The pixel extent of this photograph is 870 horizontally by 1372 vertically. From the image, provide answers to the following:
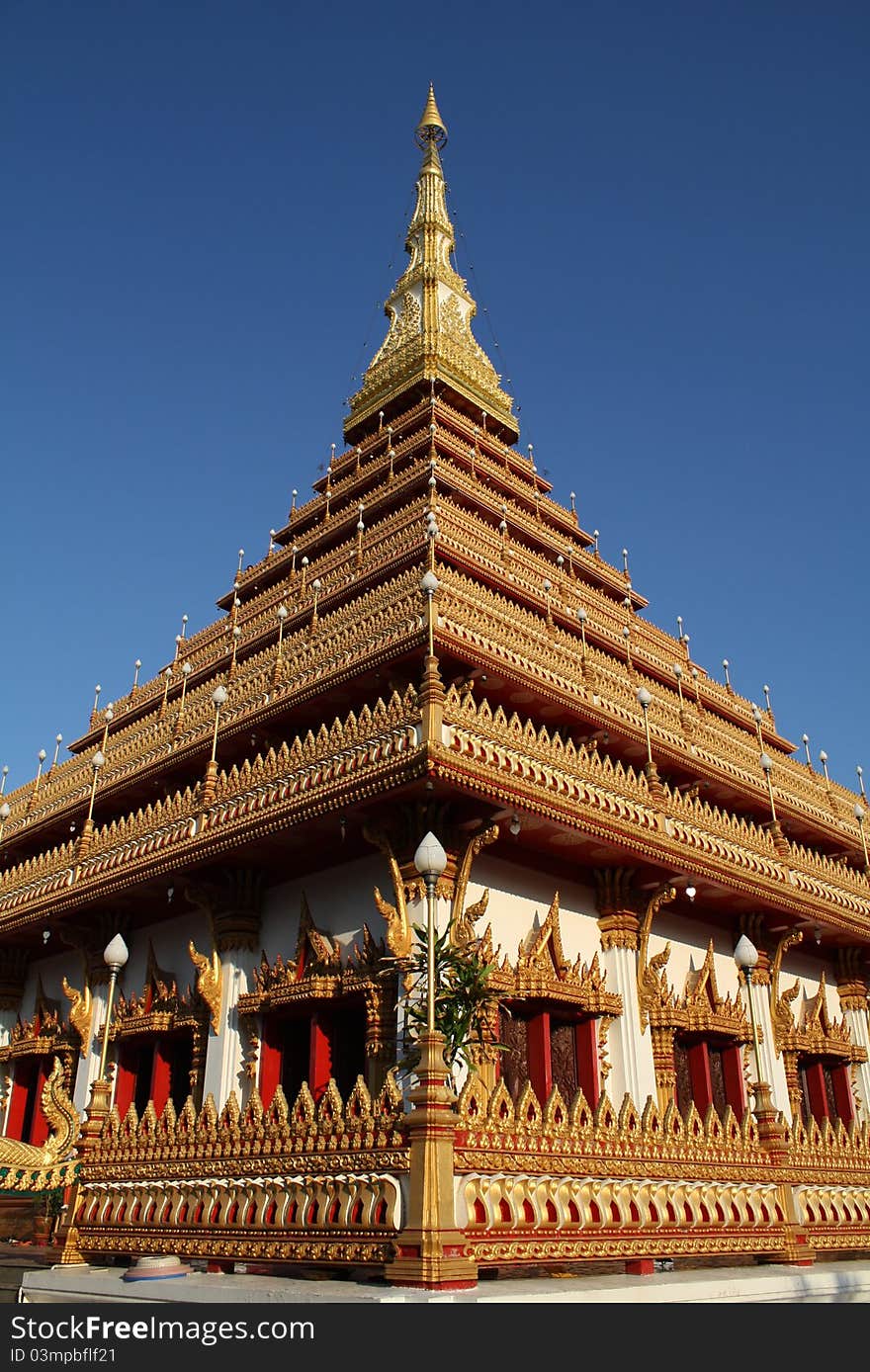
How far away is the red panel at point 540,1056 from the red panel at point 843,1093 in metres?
9.42

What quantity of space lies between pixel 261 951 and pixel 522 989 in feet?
14.8

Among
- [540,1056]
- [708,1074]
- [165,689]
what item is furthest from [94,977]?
[708,1074]

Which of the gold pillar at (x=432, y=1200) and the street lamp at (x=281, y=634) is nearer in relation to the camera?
the gold pillar at (x=432, y=1200)

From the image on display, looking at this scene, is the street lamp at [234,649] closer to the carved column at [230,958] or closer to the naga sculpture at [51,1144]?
the carved column at [230,958]

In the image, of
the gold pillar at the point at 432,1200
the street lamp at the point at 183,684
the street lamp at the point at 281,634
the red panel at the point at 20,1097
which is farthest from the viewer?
the street lamp at the point at 183,684

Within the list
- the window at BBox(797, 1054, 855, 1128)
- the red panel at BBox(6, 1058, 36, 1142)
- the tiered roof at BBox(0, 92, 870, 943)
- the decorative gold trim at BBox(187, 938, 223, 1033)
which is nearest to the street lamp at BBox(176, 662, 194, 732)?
the tiered roof at BBox(0, 92, 870, 943)

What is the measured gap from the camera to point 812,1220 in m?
14.4

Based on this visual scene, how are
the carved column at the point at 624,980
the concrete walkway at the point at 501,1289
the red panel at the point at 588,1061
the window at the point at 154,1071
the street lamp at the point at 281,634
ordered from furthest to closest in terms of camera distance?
the street lamp at the point at 281,634
the window at the point at 154,1071
the carved column at the point at 624,980
the red panel at the point at 588,1061
the concrete walkway at the point at 501,1289

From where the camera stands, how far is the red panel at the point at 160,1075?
A: 19.1 m

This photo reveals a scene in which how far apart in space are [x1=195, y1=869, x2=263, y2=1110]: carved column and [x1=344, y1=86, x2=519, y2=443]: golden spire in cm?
1828

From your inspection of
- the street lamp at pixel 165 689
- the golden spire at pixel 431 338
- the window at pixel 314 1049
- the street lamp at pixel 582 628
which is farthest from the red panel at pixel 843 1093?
the golden spire at pixel 431 338

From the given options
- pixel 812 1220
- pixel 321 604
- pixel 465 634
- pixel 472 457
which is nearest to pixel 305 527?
pixel 472 457

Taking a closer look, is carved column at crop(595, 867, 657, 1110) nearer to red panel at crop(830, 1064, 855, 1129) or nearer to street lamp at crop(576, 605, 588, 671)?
street lamp at crop(576, 605, 588, 671)
